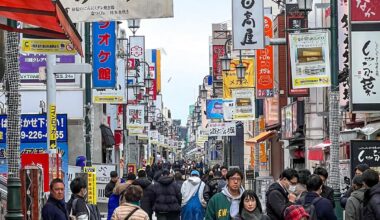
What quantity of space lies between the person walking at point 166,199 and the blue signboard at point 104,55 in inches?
389

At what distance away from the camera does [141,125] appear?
172 ft

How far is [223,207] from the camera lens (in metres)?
13.0

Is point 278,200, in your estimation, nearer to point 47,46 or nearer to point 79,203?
point 79,203

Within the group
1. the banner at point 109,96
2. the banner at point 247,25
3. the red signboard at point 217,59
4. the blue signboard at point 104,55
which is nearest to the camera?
the banner at point 247,25

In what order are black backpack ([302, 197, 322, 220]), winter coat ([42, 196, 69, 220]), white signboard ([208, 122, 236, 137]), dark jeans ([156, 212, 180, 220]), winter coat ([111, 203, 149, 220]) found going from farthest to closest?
white signboard ([208, 122, 236, 137])
dark jeans ([156, 212, 180, 220])
winter coat ([42, 196, 69, 220])
black backpack ([302, 197, 322, 220])
winter coat ([111, 203, 149, 220])

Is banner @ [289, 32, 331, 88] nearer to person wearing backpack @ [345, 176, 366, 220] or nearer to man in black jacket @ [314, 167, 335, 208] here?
man in black jacket @ [314, 167, 335, 208]

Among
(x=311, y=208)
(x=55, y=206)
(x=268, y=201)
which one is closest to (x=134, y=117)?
(x=268, y=201)

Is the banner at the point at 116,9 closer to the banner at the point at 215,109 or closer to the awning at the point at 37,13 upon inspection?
the awning at the point at 37,13

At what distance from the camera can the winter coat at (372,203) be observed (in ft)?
36.9

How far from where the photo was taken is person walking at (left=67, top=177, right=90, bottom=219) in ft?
42.9

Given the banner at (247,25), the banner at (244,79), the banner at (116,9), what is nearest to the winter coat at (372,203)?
the banner at (116,9)

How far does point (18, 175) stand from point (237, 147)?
182 ft

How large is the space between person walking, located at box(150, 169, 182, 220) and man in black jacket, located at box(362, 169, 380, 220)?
9212mm

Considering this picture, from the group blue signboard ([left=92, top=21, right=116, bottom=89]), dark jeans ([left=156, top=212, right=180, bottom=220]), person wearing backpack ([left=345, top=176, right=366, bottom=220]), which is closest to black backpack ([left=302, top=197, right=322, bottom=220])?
person wearing backpack ([left=345, top=176, right=366, bottom=220])
